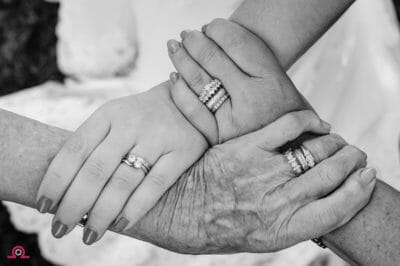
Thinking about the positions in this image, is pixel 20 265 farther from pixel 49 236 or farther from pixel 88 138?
pixel 88 138

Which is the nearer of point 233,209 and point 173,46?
point 233,209

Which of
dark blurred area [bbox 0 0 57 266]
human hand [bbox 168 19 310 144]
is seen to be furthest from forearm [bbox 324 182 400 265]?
dark blurred area [bbox 0 0 57 266]

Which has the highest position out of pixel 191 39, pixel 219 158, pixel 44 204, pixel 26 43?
pixel 191 39

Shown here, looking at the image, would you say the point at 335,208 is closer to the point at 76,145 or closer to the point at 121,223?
the point at 121,223

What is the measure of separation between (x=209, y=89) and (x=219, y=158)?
6.7 inches

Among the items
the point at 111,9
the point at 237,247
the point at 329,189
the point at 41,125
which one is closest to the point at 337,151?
the point at 329,189

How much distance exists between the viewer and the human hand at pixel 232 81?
4.42 ft

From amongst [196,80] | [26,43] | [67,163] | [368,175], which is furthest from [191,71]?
[26,43]

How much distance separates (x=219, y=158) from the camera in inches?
52.1

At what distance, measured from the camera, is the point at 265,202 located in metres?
1.27

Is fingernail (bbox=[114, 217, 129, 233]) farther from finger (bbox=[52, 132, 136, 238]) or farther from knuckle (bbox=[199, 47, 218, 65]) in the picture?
knuckle (bbox=[199, 47, 218, 65])

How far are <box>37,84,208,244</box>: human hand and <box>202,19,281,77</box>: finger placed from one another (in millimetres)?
203

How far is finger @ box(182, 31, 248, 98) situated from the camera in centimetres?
137

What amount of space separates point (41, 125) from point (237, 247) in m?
0.53
